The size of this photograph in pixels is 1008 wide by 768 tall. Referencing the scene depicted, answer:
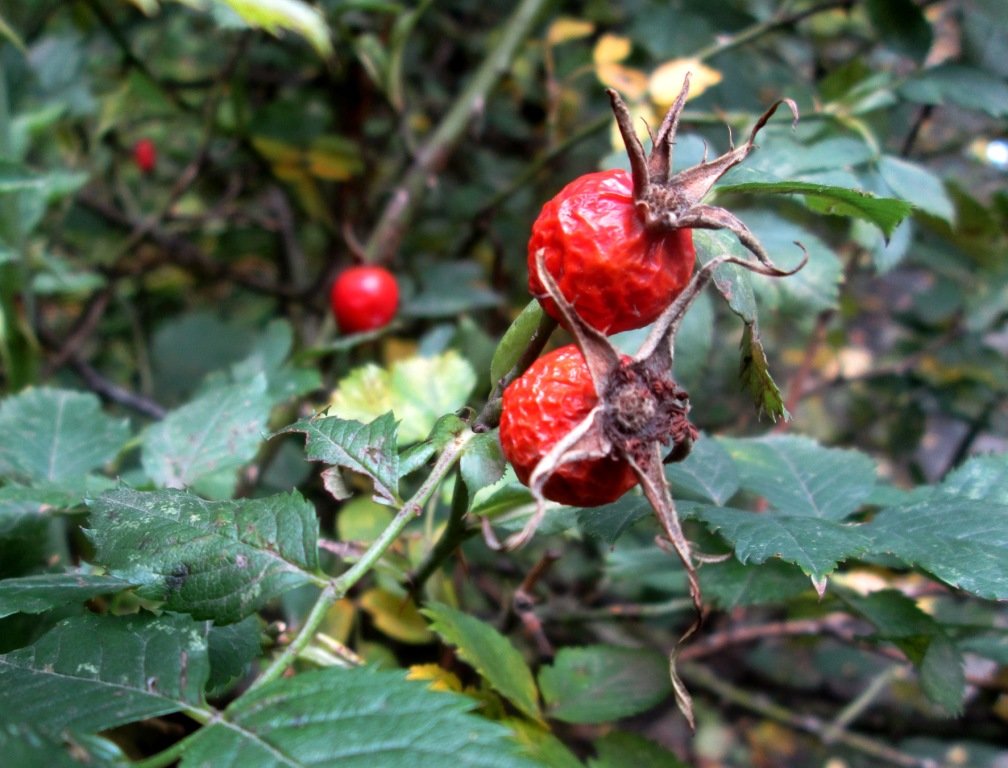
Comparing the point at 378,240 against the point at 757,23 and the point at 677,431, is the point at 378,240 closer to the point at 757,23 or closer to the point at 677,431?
the point at 757,23

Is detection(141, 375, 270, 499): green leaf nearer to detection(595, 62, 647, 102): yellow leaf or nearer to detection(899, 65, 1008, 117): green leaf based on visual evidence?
detection(595, 62, 647, 102): yellow leaf

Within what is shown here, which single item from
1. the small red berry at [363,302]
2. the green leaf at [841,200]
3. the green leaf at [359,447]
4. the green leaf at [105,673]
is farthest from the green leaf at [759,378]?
the small red berry at [363,302]

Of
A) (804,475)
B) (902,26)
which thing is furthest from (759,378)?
(902,26)

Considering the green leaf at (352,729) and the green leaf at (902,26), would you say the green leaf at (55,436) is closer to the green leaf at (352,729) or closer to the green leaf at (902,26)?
the green leaf at (352,729)

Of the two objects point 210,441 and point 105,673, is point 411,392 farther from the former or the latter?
point 105,673

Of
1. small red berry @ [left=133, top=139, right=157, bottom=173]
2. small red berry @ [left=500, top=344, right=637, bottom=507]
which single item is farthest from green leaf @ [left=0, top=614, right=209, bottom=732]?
small red berry @ [left=133, top=139, right=157, bottom=173]
